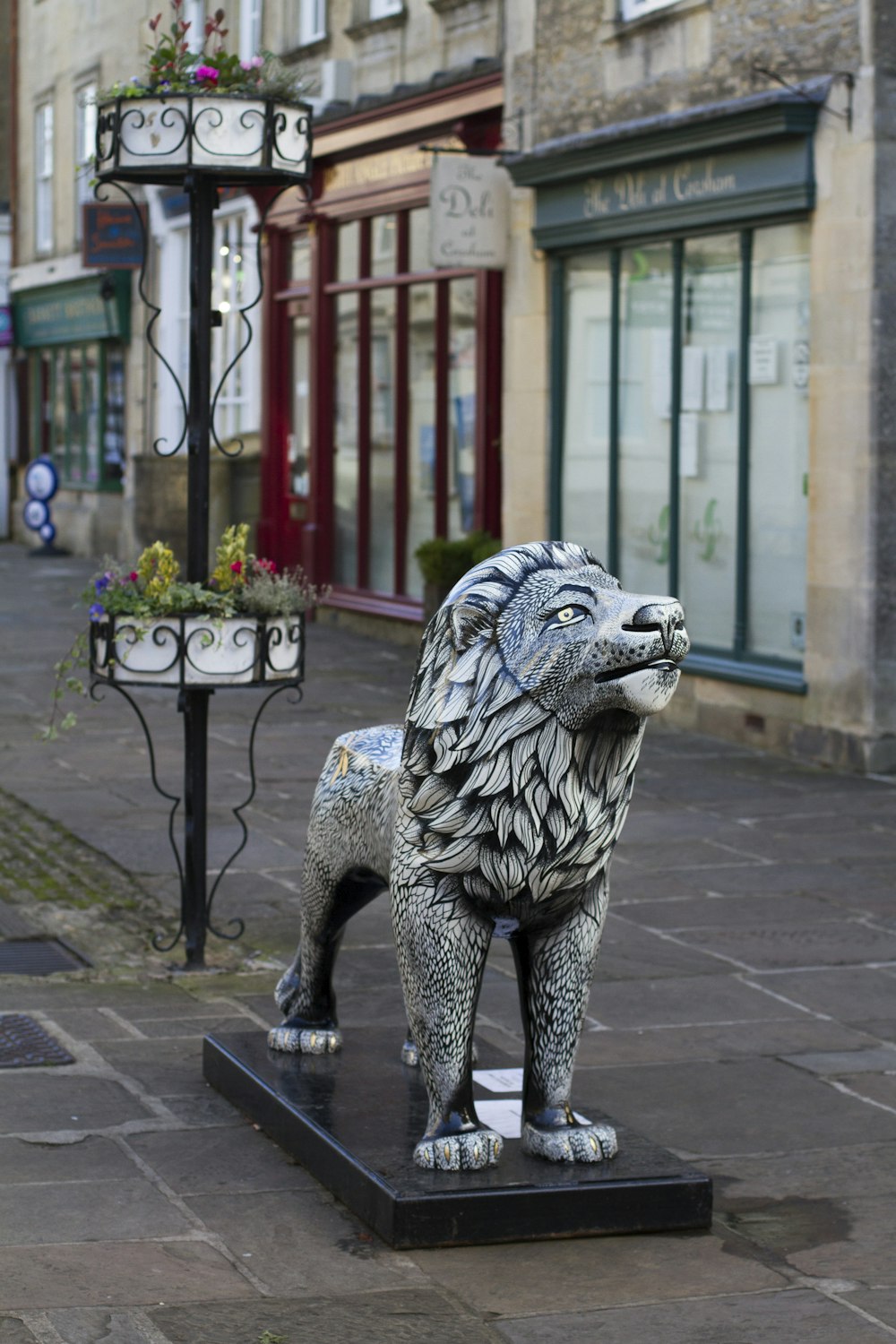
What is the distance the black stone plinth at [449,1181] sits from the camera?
4402mm

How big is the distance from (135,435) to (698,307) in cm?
1406

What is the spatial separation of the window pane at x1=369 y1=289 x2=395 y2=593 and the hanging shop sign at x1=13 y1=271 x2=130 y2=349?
9.11m

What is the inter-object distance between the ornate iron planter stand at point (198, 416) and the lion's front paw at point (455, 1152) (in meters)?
2.70

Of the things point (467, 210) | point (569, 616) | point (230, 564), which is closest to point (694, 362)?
point (467, 210)

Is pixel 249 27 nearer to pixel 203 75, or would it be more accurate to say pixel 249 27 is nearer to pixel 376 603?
pixel 376 603

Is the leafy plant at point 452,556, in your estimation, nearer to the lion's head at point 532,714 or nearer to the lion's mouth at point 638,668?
the lion's head at point 532,714

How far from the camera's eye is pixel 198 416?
283 inches

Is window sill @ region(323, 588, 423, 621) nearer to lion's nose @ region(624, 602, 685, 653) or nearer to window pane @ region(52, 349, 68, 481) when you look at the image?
window pane @ region(52, 349, 68, 481)

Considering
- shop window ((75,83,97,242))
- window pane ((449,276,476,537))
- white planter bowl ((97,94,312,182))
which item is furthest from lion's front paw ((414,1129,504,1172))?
shop window ((75,83,97,242))

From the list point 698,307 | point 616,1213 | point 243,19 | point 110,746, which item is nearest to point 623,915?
point 616,1213

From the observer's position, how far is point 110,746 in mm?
12094

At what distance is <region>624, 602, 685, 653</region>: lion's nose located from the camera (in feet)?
13.8

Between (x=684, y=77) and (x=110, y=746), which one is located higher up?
(x=684, y=77)

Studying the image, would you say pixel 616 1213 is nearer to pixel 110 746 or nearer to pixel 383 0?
pixel 110 746
